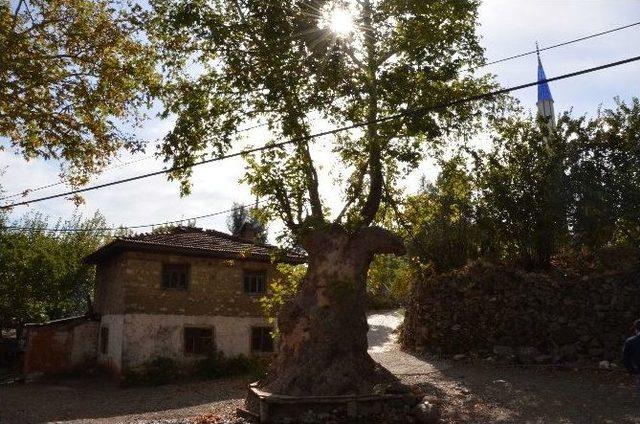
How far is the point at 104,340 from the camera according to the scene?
2314 cm

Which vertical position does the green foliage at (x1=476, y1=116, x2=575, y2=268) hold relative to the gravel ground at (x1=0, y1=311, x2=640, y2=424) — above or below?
above

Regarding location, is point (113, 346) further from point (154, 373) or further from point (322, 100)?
point (322, 100)

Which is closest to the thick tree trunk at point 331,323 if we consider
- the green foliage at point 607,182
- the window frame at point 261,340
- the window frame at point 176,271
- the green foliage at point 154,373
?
the green foliage at point 607,182

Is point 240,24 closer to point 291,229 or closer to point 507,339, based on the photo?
point 291,229

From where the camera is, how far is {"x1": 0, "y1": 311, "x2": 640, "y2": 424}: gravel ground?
1052 cm

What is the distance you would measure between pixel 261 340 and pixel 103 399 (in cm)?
802

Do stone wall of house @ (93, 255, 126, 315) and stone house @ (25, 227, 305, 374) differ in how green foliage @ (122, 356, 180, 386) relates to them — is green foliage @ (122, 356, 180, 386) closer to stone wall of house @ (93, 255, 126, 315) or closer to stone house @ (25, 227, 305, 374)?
stone house @ (25, 227, 305, 374)

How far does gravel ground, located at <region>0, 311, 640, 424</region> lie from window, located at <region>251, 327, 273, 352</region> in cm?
314

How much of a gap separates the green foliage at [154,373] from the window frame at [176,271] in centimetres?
298

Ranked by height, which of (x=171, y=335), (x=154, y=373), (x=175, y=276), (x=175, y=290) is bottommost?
(x=154, y=373)

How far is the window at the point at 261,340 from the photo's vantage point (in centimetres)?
2350

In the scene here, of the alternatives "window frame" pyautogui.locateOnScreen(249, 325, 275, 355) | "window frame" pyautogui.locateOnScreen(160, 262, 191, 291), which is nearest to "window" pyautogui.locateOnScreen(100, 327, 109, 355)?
"window frame" pyautogui.locateOnScreen(160, 262, 191, 291)

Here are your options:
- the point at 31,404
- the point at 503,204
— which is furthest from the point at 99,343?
the point at 503,204

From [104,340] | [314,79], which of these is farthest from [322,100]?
[104,340]
